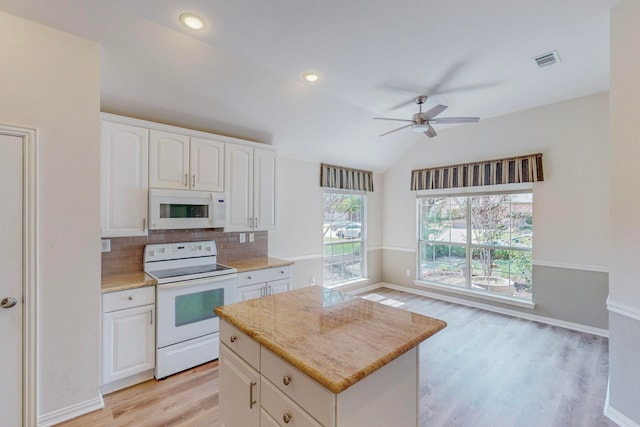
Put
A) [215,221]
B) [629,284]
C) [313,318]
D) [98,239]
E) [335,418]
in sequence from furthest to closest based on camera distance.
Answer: [215,221], [98,239], [629,284], [313,318], [335,418]

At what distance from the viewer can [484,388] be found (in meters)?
2.60

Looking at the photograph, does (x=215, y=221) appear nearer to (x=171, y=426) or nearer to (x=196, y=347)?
(x=196, y=347)

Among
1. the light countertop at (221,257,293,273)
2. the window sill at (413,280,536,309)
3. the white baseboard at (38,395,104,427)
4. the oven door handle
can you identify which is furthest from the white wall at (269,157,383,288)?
the white baseboard at (38,395,104,427)

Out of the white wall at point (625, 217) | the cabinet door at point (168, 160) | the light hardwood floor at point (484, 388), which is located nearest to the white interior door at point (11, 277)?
the light hardwood floor at point (484, 388)

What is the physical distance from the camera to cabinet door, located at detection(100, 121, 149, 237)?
2607 mm

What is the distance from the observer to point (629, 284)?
209 centimetres

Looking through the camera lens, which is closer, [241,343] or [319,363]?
[319,363]

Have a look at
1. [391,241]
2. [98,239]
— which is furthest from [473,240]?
[98,239]

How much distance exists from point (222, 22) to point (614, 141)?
306 cm

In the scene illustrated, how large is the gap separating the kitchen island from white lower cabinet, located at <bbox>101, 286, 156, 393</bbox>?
120 cm

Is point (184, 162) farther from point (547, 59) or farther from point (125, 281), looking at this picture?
point (547, 59)

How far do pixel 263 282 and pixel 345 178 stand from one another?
261cm

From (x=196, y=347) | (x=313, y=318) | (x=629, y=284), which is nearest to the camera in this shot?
(x=313, y=318)

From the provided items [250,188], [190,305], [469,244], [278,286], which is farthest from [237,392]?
[469,244]
